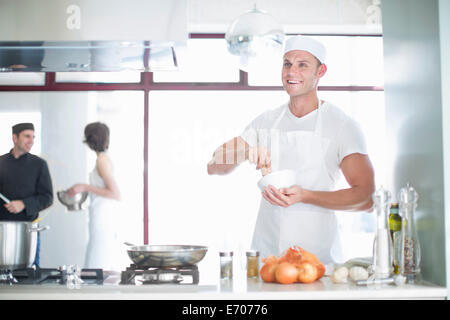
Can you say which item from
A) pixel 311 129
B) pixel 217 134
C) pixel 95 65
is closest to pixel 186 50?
pixel 95 65

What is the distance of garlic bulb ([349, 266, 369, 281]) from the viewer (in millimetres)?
1523

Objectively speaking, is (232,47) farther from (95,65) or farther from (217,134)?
(217,134)

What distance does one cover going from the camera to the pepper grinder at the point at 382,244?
152cm

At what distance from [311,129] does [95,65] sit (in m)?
1.16

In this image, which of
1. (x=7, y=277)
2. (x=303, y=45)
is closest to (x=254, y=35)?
(x=303, y=45)

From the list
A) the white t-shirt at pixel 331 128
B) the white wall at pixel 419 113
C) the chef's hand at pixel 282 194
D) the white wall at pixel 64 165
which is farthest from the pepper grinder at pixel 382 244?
the white wall at pixel 64 165

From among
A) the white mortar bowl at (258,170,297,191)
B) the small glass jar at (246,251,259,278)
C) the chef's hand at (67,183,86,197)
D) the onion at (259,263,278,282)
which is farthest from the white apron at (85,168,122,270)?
the onion at (259,263,278,282)

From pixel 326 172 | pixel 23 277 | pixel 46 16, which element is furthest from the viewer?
pixel 326 172

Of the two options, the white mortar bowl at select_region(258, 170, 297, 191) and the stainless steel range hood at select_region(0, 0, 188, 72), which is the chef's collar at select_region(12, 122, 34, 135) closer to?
the stainless steel range hood at select_region(0, 0, 188, 72)

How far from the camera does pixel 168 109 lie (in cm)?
409

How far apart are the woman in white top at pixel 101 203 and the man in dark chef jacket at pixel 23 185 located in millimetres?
424

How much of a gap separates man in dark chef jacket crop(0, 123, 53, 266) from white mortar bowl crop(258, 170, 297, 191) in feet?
7.05

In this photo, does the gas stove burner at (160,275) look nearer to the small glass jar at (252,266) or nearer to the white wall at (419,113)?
the small glass jar at (252,266)
